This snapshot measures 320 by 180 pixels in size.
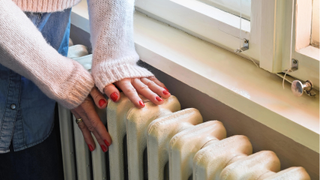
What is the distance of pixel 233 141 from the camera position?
68cm

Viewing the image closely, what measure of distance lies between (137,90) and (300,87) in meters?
0.34

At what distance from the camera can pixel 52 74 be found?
31.4 inches

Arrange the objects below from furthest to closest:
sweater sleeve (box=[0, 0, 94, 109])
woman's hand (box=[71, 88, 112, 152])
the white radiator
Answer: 1. woman's hand (box=[71, 88, 112, 152])
2. sweater sleeve (box=[0, 0, 94, 109])
3. the white radiator

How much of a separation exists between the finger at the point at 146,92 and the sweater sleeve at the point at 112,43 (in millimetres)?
24

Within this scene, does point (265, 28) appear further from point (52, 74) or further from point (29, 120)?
point (29, 120)

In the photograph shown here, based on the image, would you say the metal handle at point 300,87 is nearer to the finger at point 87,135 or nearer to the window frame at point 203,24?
the window frame at point 203,24

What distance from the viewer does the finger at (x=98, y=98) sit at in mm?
831

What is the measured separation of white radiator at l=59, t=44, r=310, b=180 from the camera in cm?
62

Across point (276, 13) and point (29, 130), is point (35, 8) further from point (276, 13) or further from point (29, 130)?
point (276, 13)

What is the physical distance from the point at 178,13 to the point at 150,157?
1.39 feet

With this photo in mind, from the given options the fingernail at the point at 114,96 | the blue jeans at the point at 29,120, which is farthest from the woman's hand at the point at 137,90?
the blue jeans at the point at 29,120

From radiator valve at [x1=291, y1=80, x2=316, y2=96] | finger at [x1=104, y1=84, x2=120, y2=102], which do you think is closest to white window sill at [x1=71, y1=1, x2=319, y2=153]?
radiator valve at [x1=291, y1=80, x2=316, y2=96]

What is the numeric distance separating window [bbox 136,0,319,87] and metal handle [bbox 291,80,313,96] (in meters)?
0.01

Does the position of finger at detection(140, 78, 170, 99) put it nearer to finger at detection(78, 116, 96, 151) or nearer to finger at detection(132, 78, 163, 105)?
finger at detection(132, 78, 163, 105)
